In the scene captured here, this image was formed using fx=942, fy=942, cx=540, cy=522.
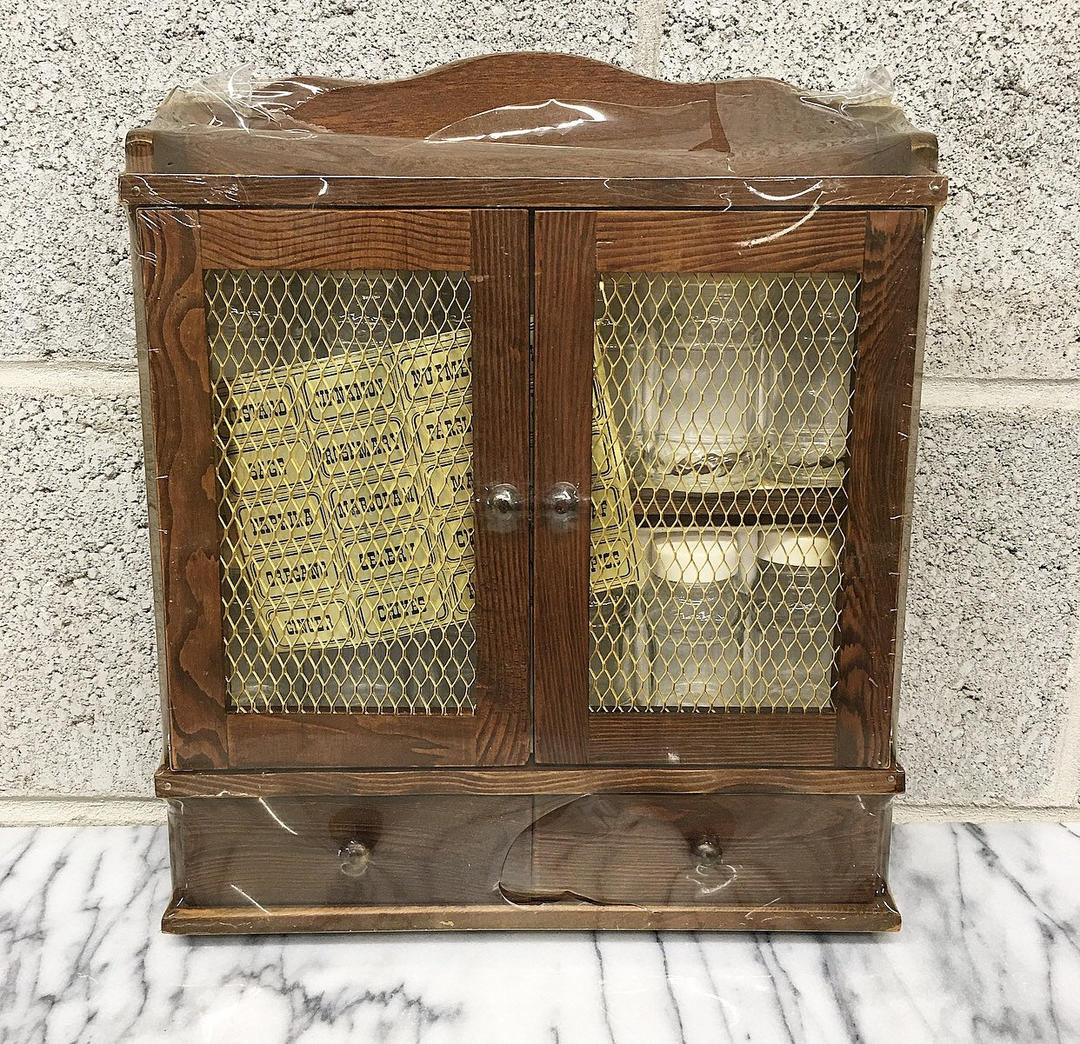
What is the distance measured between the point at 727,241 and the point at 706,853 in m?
0.45

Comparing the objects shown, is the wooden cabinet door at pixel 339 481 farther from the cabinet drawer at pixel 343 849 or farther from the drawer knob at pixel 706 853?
the drawer knob at pixel 706 853

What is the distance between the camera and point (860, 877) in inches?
29.1

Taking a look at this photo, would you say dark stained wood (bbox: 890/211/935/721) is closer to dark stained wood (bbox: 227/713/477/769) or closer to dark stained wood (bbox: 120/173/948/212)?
dark stained wood (bbox: 120/173/948/212)

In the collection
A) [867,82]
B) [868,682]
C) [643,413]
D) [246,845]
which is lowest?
[246,845]

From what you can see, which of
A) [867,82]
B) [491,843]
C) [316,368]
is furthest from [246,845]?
[867,82]

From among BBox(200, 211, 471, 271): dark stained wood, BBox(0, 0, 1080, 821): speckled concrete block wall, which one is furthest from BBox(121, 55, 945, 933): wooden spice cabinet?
BBox(0, 0, 1080, 821): speckled concrete block wall

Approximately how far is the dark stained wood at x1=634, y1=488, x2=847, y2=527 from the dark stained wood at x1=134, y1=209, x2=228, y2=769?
31 cm

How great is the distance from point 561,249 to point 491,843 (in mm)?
447

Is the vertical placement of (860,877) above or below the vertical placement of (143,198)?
below

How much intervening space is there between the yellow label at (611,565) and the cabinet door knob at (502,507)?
62 millimetres

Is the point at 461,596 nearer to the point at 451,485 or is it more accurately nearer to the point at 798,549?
the point at 451,485

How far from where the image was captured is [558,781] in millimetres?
713

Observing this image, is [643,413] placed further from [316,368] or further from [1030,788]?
[1030,788]

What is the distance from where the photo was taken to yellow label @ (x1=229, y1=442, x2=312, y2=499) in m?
0.67
